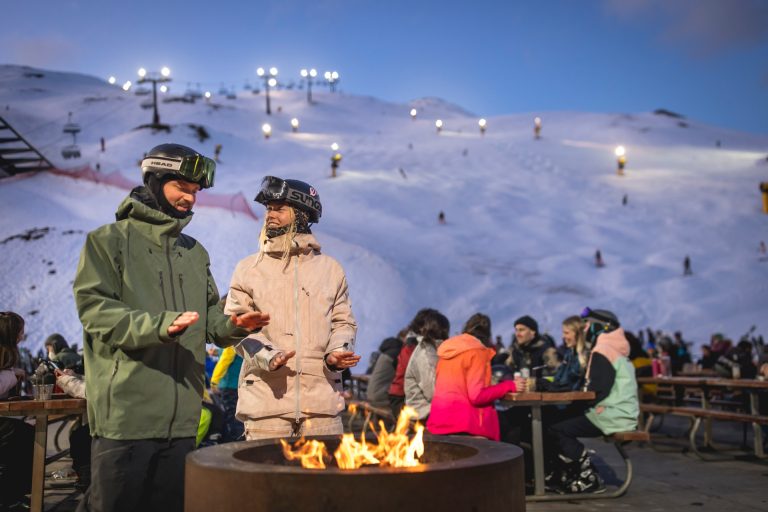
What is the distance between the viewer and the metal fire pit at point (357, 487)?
2643 mm

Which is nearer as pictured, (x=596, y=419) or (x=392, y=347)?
(x=596, y=419)

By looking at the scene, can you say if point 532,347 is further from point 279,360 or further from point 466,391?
point 279,360

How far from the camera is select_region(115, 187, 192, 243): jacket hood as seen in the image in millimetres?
3508

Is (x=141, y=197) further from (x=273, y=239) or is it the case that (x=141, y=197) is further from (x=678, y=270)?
(x=678, y=270)

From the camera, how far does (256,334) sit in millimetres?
4137

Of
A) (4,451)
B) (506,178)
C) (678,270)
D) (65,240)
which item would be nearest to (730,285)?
(678,270)

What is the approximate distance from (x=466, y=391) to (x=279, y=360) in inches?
127

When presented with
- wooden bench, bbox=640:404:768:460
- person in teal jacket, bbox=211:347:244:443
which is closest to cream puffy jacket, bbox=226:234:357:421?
person in teal jacket, bbox=211:347:244:443

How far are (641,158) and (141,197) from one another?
231ft

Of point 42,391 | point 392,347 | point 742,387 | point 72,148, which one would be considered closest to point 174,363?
point 42,391

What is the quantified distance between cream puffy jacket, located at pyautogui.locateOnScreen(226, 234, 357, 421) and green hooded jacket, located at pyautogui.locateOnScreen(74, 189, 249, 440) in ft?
1.80

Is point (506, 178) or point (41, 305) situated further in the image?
point (506, 178)

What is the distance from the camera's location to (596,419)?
770 centimetres

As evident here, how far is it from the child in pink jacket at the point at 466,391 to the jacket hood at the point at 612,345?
4.89ft
